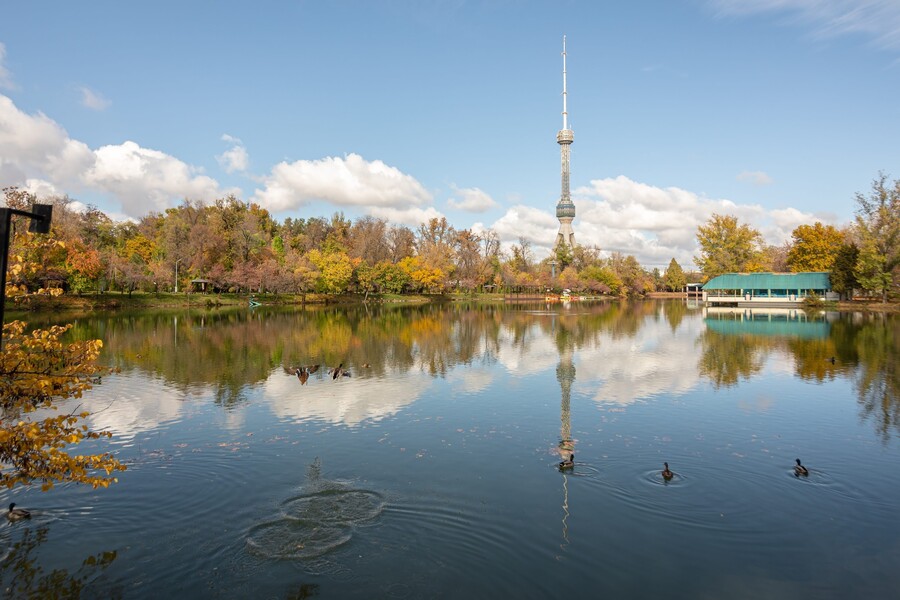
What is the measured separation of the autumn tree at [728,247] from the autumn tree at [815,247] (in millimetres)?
7505

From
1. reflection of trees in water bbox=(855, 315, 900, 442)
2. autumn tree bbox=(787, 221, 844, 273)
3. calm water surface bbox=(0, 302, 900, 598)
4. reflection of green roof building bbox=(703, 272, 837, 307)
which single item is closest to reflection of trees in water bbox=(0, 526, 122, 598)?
calm water surface bbox=(0, 302, 900, 598)

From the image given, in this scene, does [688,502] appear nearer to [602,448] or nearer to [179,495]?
[602,448]

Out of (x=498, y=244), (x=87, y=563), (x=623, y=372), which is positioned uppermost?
(x=498, y=244)

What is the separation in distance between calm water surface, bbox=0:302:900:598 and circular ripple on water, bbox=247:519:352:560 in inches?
1.4

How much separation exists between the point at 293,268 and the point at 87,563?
239 feet

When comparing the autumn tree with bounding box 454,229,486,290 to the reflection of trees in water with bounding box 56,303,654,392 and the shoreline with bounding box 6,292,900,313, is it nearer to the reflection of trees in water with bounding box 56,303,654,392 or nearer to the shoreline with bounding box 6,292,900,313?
the shoreline with bounding box 6,292,900,313

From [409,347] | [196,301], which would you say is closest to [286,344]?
[409,347]

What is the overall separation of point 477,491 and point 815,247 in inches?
3507

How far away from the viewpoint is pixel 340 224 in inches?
4400

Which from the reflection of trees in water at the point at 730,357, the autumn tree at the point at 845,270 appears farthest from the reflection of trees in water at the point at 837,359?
A: the autumn tree at the point at 845,270

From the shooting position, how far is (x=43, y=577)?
6930 mm

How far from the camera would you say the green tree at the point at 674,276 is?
145250 mm

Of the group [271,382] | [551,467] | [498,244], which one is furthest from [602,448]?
[498,244]

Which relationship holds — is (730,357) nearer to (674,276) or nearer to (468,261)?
(468,261)
